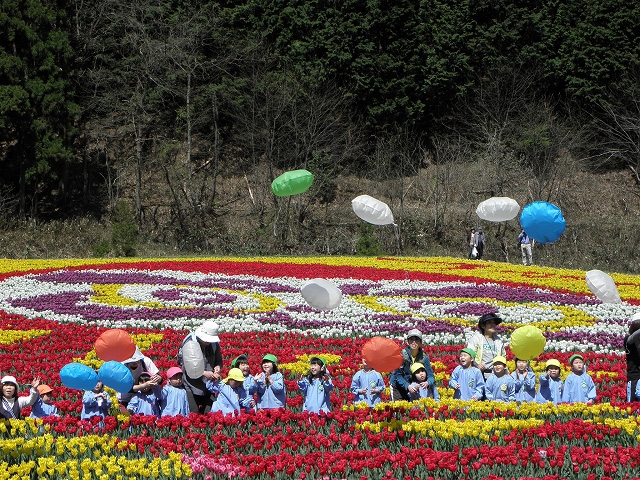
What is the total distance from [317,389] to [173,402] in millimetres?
1583

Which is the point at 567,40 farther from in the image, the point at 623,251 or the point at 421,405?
the point at 421,405

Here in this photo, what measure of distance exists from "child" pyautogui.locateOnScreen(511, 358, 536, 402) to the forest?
29005 millimetres

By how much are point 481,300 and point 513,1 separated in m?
39.1

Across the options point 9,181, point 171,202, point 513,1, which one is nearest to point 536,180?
point 513,1

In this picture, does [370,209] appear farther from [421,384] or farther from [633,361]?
[633,361]

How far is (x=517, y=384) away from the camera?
9398 mm

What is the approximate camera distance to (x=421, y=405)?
8375 mm

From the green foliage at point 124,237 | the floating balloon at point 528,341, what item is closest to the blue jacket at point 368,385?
the floating balloon at point 528,341

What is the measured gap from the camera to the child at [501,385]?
927cm

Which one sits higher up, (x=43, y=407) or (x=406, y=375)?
(x=406, y=375)

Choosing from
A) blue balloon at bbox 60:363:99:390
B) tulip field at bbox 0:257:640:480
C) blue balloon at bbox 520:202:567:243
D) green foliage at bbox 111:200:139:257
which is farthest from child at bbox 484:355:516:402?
green foliage at bbox 111:200:139:257

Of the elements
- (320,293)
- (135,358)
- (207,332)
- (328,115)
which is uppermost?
(328,115)

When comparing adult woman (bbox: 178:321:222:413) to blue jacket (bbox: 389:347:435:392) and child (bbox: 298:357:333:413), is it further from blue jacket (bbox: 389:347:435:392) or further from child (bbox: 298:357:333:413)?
blue jacket (bbox: 389:347:435:392)

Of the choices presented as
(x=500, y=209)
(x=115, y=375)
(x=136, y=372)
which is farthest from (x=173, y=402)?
(x=500, y=209)
